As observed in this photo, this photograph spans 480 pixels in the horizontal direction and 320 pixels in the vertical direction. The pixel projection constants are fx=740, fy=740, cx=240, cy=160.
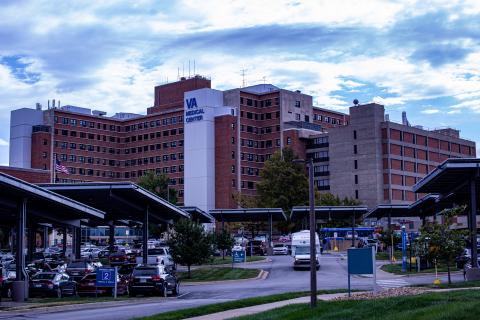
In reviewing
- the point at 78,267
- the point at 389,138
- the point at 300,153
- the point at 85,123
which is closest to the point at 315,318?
the point at 78,267

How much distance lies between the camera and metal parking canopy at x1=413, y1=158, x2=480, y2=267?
3978 cm

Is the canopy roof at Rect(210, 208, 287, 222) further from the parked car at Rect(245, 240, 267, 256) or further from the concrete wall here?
the concrete wall

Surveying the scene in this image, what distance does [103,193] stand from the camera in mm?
50156

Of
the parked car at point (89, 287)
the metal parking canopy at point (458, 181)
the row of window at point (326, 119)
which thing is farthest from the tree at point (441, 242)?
the row of window at point (326, 119)

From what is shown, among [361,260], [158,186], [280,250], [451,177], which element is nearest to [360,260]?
[361,260]

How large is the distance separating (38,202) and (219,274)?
16.8 meters

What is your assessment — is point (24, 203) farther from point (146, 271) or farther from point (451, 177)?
point (451, 177)

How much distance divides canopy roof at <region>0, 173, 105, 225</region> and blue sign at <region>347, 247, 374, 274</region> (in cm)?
1604

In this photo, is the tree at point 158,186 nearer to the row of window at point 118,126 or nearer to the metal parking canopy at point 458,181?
the row of window at point 118,126

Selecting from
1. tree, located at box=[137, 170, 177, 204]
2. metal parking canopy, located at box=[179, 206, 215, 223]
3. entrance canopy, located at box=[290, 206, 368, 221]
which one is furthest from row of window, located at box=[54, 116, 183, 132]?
metal parking canopy, located at box=[179, 206, 215, 223]

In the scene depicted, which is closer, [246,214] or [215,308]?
[215,308]

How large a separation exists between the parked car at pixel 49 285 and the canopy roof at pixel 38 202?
12.2 ft

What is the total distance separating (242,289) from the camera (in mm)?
42094

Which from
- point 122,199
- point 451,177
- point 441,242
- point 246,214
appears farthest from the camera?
point 246,214
